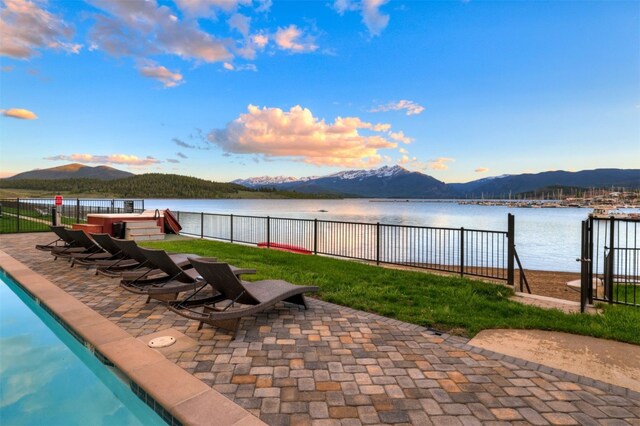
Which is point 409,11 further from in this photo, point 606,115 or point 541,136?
point 541,136

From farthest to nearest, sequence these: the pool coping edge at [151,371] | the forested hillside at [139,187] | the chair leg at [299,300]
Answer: the forested hillside at [139,187] < the chair leg at [299,300] < the pool coping edge at [151,371]

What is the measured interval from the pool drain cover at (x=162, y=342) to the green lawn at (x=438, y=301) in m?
2.59

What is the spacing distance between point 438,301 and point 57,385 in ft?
16.8

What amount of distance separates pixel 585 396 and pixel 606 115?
115 feet

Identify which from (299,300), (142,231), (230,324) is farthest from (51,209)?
(230,324)

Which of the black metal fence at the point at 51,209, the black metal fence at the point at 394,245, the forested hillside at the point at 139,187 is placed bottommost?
the black metal fence at the point at 394,245

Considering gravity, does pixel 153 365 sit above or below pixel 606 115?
below

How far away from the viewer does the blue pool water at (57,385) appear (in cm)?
295

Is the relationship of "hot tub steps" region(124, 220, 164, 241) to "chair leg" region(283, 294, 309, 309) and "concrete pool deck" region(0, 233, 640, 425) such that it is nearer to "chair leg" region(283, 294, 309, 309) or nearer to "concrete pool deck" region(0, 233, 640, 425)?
"concrete pool deck" region(0, 233, 640, 425)

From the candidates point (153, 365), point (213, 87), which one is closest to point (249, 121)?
point (213, 87)

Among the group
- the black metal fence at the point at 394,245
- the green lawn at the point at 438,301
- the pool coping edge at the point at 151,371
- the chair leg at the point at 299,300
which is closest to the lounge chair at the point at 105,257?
the pool coping edge at the point at 151,371

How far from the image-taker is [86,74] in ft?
69.8

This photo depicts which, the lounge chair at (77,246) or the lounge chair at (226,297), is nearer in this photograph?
the lounge chair at (226,297)

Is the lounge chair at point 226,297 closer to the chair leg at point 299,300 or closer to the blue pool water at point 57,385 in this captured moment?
the chair leg at point 299,300
